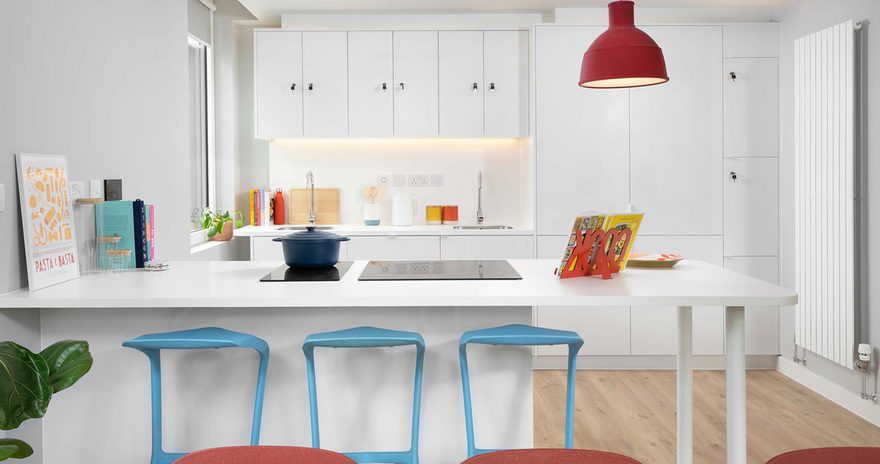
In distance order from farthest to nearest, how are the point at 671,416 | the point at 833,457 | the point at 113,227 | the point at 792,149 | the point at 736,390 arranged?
the point at 792,149 → the point at 671,416 → the point at 113,227 → the point at 736,390 → the point at 833,457

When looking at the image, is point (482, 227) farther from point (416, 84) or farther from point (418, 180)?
point (416, 84)

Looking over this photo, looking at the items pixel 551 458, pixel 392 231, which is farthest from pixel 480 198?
pixel 551 458

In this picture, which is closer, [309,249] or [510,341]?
[510,341]

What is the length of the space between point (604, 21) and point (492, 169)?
50.8 inches

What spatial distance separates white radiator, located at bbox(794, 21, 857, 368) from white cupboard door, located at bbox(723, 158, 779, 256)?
1.21 feet

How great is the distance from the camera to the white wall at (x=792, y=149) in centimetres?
410

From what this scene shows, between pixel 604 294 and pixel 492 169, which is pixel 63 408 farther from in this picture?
pixel 492 169

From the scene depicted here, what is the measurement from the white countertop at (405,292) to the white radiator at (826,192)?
6.06 ft

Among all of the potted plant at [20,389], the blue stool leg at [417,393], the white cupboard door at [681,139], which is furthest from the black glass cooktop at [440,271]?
the white cupboard door at [681,139]

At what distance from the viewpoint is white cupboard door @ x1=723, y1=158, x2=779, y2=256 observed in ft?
17.1

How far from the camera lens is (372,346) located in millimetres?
2500

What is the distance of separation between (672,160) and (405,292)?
3.30 meters

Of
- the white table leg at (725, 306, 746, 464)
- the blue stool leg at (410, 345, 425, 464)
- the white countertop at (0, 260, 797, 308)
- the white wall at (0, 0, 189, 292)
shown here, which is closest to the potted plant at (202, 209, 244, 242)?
the white wall at (0, 0, 189, 292)

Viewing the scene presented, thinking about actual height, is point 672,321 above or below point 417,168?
below
